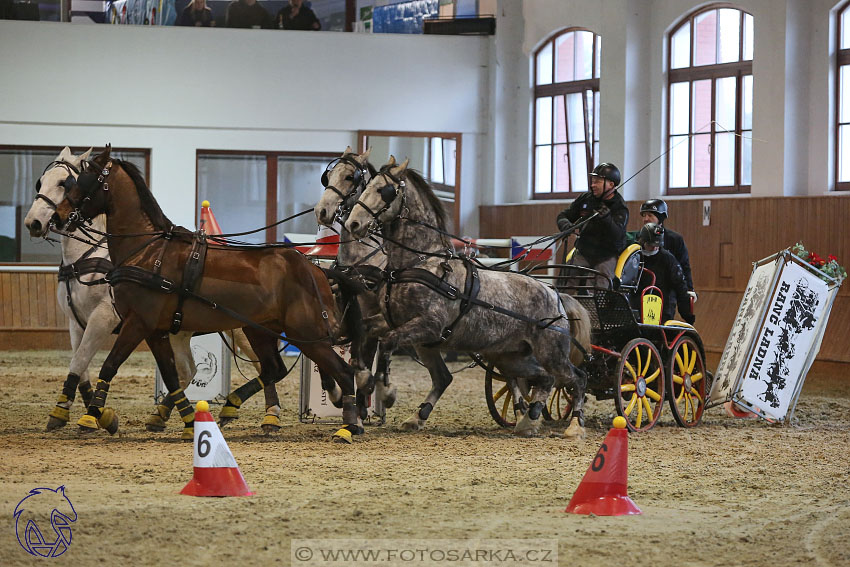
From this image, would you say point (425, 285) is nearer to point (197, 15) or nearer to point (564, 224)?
point (564, 224)

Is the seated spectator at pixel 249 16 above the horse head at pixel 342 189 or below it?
above

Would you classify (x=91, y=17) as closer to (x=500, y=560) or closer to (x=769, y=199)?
(x=769, y=199)

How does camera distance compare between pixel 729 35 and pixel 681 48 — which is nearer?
pixel 729 35

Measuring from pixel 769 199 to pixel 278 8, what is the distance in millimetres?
8052

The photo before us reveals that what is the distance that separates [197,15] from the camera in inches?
695

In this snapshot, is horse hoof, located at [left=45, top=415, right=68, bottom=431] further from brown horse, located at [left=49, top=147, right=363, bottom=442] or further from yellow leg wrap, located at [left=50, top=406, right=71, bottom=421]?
brown horse, located at [left=49, top=147, right=363, bottom=442]

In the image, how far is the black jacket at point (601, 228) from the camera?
9320 millimetres

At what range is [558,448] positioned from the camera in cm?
815

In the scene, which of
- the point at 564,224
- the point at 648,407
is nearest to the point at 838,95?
the point at 564,224

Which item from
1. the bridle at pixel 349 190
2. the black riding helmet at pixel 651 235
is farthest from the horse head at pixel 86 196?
the black riding helmet at pixel 651 235

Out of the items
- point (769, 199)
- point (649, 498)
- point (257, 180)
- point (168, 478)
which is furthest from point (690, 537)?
point (257, 180)

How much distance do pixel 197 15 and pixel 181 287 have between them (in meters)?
10.7

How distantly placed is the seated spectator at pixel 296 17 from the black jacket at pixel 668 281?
9668 mm

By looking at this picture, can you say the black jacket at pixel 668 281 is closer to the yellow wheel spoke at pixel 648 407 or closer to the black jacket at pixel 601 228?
the black jacket at pixel 601 228
